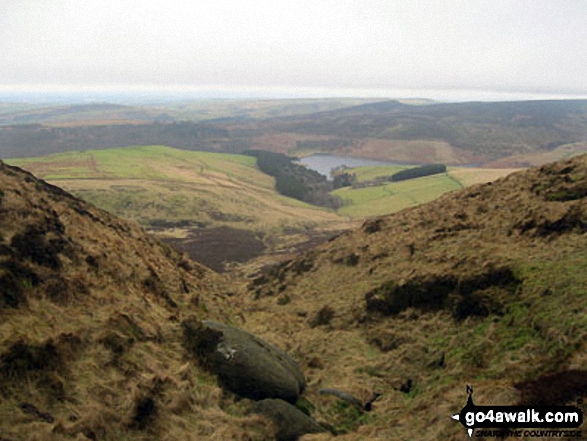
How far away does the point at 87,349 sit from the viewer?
14.1 meters

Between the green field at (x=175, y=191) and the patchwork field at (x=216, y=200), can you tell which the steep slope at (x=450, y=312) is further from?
the green field at (x=175, y=191)


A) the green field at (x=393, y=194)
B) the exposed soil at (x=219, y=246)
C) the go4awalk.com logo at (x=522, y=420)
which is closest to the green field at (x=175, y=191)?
the exposed soil at (x=219, y=246)

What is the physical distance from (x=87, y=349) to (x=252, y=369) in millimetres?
5894

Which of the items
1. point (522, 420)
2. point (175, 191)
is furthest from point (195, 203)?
point (522, 420)

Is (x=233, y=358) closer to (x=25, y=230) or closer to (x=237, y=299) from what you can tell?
(x=25, y=230)

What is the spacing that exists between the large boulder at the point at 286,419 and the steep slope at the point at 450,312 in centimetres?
65

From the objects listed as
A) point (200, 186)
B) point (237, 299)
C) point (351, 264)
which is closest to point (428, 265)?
point (351, 264)

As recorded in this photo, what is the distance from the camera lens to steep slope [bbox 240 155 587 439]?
12812 mm

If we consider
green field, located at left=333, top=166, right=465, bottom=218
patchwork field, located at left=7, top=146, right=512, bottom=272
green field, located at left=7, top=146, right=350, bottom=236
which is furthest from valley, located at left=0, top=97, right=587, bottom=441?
green field, located at left=333, top=166, right=465, bottom=218

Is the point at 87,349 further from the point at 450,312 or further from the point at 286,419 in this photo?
the point at 450,312

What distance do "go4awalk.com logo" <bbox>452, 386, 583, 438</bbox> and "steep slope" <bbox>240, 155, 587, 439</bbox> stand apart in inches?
15.0

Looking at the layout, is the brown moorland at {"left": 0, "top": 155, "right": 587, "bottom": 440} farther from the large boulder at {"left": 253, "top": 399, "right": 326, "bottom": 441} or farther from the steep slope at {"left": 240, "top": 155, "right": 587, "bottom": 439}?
the large boulder at {"left": 253, "top": 399, "right": 326, "bottom": 441}

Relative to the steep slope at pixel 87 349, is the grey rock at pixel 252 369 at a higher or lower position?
lower

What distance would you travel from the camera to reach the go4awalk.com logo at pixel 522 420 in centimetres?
911
